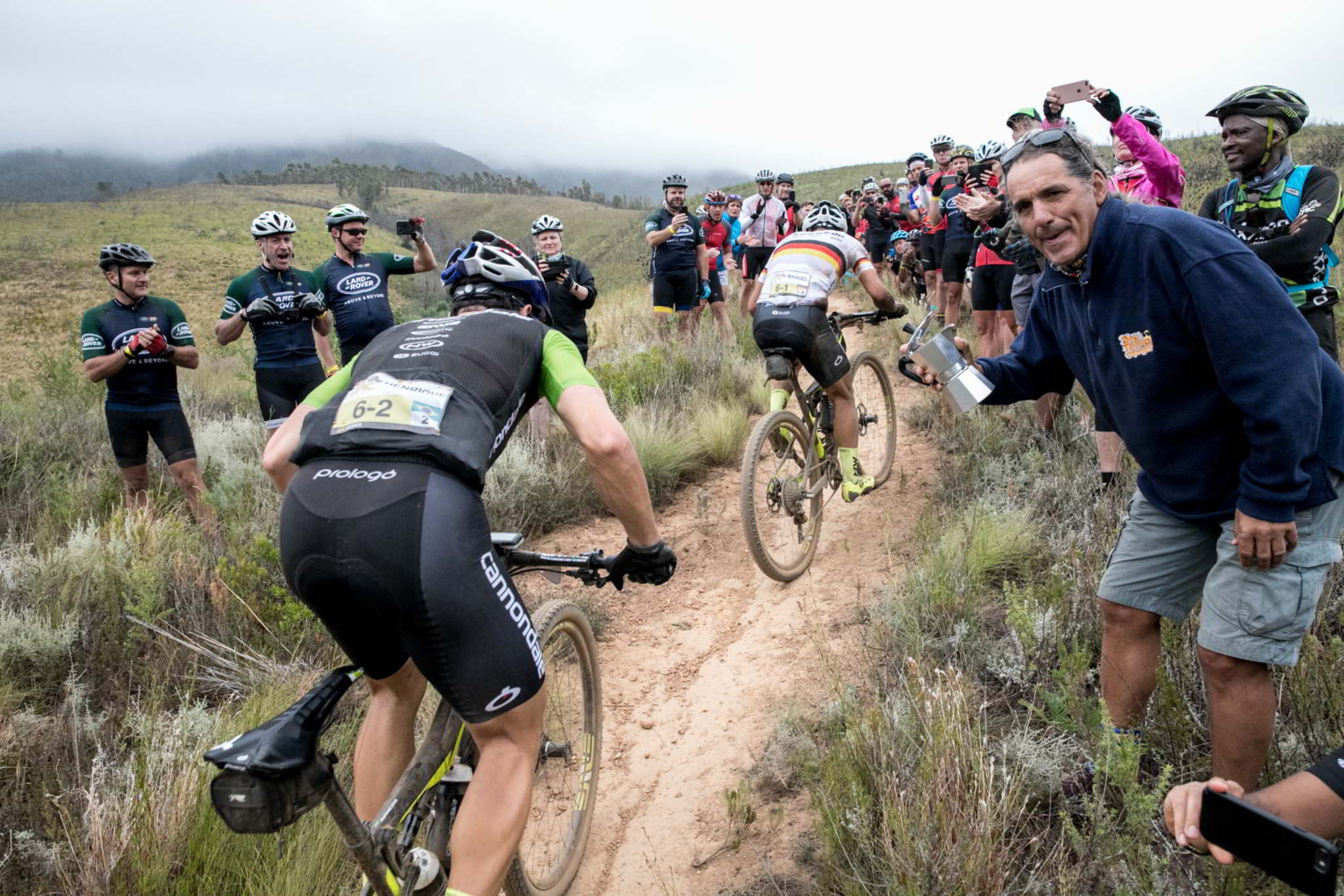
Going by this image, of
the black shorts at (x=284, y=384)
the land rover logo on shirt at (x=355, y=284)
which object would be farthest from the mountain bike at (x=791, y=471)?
the black shorts at (x=284, y=384)

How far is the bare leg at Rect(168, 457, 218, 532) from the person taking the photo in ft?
19.0

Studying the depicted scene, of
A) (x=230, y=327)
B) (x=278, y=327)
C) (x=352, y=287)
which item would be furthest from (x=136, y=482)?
(x=352, y=287)

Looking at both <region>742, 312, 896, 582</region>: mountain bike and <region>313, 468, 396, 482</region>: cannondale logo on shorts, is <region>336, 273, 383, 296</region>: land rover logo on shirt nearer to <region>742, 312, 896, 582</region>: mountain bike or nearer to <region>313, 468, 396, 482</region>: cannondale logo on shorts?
<region>742, 312, 896, 582</region>: mountain bike

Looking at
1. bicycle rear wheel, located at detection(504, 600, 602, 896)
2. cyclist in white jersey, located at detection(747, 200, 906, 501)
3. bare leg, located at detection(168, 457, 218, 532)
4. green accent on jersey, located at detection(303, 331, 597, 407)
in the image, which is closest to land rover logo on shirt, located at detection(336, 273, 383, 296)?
bare leg, located at detection(168, 457, 218, 532)

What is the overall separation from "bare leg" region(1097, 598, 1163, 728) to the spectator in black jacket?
5.65m

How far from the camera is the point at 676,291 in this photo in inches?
419

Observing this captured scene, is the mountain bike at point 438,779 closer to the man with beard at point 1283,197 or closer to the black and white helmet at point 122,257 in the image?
the man with beard at point 1283,197

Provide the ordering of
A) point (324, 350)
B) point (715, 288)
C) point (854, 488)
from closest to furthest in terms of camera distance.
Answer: point (854, 488), point (324, 350), point (715, 288)

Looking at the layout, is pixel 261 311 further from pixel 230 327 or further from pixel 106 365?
pixel 106 365

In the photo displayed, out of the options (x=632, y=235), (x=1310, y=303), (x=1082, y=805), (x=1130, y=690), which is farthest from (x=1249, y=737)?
(x=632, y=235)

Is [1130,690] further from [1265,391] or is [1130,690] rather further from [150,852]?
[150,852]

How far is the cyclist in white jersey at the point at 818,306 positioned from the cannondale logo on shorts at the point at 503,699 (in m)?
3.46

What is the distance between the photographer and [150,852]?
2455 millimetres

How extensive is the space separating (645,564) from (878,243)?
14.2 metres
